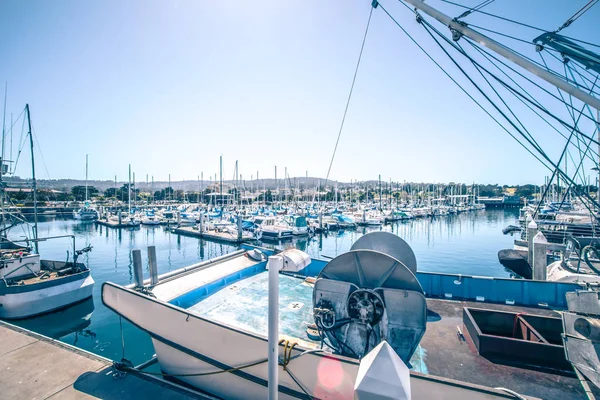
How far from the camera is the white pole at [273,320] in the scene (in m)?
3.33

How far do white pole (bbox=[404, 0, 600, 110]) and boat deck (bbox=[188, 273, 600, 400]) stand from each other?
4.63m

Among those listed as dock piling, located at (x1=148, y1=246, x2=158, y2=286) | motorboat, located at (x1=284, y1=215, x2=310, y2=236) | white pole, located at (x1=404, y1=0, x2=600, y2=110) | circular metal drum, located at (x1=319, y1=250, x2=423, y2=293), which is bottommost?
motorboat, located at (x1=284, y1=215, x2=310, y2=236)

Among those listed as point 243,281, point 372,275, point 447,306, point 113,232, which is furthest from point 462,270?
point 113,232

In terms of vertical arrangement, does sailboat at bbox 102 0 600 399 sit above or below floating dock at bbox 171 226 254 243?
above

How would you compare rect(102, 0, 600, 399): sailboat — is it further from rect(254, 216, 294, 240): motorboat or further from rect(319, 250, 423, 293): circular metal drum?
rect(254, 216, 294, 240): motorboat

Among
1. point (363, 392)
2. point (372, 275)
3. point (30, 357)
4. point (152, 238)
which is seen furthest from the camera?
point (152, 238)

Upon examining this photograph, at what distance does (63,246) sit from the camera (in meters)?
41.5

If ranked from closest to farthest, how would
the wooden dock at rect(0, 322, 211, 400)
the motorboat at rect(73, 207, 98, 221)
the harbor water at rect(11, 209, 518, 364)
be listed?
the wooden dock at rect(0, 322, 211, 400)
the harbor water at rect(11, 209, 518, 364)
the motorboat at rect(73, 207, 98, 221)

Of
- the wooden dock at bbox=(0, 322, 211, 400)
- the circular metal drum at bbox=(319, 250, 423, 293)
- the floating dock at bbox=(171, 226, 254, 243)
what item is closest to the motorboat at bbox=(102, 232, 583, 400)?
the circular metal drum at bbox=(319, 250, 423, 293)

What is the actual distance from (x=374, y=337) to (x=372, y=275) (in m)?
1.08

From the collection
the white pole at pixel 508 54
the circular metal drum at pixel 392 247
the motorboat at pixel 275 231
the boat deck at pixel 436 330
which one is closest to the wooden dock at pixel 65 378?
the boat deck at pixel 436 330

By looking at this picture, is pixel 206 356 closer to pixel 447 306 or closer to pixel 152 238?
pixel 447 306

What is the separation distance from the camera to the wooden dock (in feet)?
18.7

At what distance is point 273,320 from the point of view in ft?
11.3
